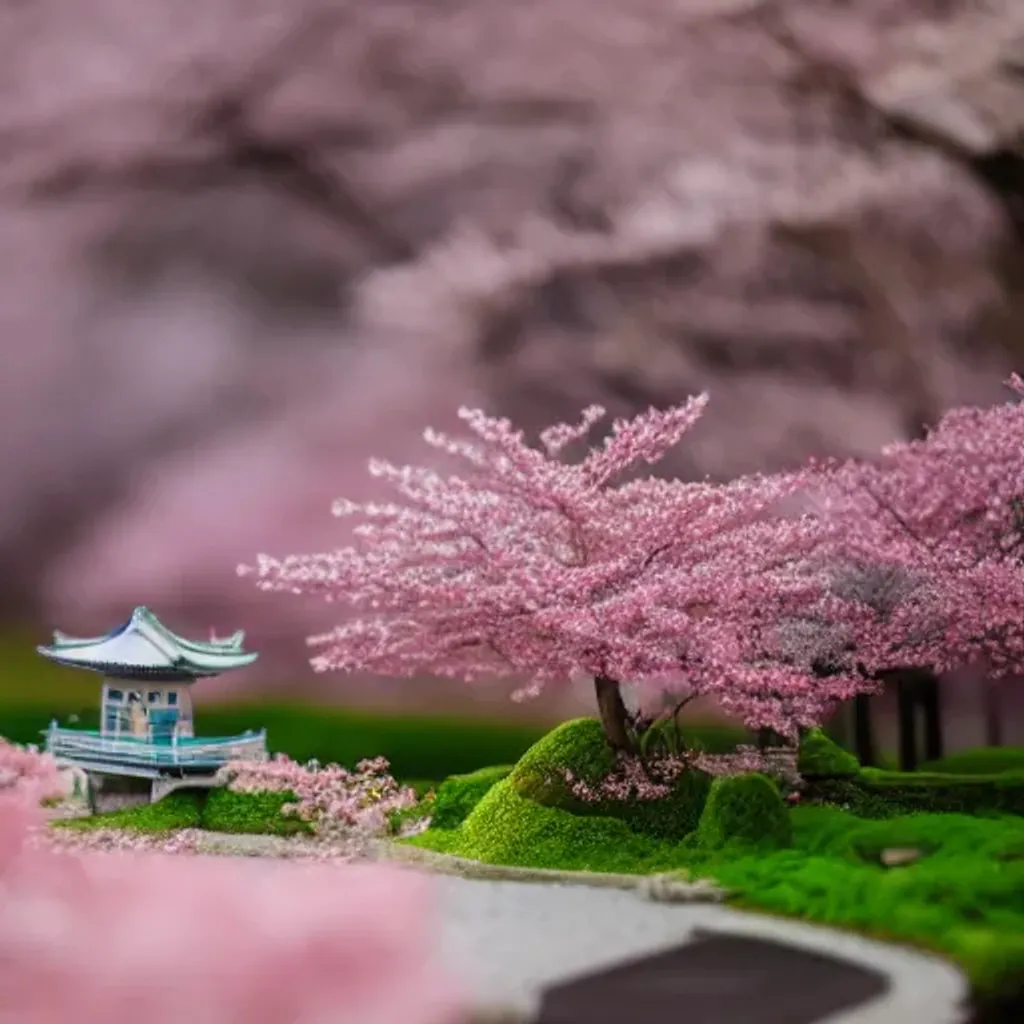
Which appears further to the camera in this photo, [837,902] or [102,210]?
[102,210]

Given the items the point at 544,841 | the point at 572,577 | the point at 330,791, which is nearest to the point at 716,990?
the point at 544,841

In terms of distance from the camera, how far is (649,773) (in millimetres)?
4238

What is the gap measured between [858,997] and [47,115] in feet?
13.4

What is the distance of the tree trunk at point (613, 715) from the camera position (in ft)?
14.1

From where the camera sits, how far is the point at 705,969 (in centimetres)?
296

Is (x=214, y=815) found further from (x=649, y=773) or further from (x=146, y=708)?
(x=649, y=773)

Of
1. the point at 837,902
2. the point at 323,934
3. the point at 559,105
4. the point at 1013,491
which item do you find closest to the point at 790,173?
the point at 559,105

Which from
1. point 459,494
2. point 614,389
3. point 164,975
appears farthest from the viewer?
point 614,389

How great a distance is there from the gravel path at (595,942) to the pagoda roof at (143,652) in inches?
49.3

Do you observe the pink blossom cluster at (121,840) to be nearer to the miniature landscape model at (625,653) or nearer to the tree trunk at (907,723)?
the miniature landscape model at (625,653)

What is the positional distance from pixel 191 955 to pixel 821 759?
292 centimetres

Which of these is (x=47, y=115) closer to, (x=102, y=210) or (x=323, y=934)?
(x=102, y=210)

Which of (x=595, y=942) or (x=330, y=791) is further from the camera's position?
(x=330, y=791)

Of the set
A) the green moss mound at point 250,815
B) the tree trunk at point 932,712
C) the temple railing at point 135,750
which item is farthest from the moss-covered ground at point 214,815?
the tree trunk at point 932,712
